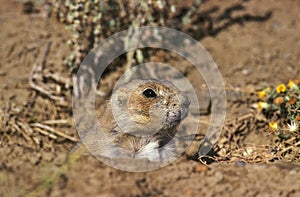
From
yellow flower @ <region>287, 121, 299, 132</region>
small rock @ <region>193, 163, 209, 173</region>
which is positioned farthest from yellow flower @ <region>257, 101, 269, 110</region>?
small rock @ <region>193, 163, 209, 173</region>

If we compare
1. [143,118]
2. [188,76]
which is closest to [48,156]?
[143,118]

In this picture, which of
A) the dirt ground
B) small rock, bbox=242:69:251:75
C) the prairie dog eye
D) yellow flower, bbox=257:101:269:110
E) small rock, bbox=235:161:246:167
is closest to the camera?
the dirt ground

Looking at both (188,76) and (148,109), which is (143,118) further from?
(188,76)

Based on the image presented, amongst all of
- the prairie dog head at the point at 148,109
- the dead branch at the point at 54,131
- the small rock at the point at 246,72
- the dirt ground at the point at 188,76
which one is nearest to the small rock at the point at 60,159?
the dirt ground at the point at 188,76

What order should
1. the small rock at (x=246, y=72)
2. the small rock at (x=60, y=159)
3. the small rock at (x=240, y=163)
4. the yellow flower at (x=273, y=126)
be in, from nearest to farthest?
the small rock at (x=60, y=159)
the small rock at (x=240, y=163)
the yellow flower at (x=273, y=126)
the small rock at (x=246, y=72)

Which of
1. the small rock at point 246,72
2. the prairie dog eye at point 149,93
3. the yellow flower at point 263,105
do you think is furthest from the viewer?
the small rock at point 246,72

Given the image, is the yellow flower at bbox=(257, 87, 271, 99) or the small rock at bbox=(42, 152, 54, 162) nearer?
the small rock at bbox=(42, 152, 54, 162)

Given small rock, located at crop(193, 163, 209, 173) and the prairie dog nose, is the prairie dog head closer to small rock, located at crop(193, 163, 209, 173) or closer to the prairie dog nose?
the prairie dog nose

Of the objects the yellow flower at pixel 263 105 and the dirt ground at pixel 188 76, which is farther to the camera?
the yellow flower at pixel 263 105

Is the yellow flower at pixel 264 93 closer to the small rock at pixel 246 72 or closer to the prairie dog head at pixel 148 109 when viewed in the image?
the small rock at pixel 246 72

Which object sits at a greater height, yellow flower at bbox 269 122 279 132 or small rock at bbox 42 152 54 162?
yellow flower at bbox 269 122 279 132
